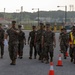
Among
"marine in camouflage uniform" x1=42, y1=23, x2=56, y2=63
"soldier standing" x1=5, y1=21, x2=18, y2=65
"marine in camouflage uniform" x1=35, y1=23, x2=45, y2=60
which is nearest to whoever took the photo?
"soldier standing" x1=5, y1=21, x2=18, y2=65

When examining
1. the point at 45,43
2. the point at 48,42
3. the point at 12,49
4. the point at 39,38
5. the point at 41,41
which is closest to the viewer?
the point at 12,49

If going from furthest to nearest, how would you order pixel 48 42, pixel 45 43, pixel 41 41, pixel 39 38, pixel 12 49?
pixel 39 38
pixel 41 41
pixel 45 43
pixel 48 42
pixel 12 49

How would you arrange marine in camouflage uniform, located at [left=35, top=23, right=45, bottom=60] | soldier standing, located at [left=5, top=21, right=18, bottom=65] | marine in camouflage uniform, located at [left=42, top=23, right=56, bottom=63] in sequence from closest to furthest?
soldier standing, located at [left=5, top=21, right=18, bottom=65] < marine in camouflage uniform, located at [left=42, top=23, right=56, bottom=63] < marine in camouflage uniform, located at [left=35, top=23, right=45, bottom=60]

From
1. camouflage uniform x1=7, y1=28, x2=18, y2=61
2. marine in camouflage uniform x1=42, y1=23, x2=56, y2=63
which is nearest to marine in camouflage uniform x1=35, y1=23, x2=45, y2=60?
marine in camouflage uniform x1=42, y1=23, x2=56, y2=63

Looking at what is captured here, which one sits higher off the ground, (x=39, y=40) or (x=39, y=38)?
(x=39, y=38)

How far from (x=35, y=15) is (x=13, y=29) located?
176 meters

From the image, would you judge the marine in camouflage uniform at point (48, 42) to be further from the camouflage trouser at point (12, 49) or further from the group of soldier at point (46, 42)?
the camouflage trouser at point (12, 49)

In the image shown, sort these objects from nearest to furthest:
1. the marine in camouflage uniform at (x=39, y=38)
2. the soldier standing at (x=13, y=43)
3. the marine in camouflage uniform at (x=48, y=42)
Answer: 1. the soldier standing at (x=13, y=43)
2. the marine in camouflage uniform at (x=48, y=42)
3. the marine in camouflage uniform at (x=39, y=38)

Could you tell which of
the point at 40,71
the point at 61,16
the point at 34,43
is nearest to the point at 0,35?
the point at 34,43

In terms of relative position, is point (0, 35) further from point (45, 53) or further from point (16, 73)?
point (16, 73)

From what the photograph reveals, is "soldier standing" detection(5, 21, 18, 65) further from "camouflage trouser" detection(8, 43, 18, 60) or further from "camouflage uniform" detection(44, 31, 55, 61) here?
"camouflage uniform" detection(44, 31, 55, 61)

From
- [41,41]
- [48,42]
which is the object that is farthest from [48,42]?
[41,41]

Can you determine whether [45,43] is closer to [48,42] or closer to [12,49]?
[48,42]

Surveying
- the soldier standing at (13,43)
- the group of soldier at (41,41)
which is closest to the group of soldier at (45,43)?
the group of soldier at (41,41)
